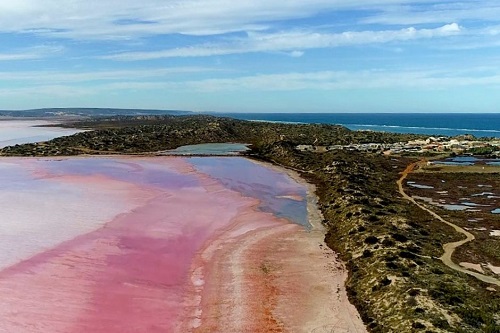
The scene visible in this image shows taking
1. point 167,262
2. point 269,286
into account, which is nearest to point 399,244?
point 269,286

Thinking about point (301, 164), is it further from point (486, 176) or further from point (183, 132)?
point (183, 132)

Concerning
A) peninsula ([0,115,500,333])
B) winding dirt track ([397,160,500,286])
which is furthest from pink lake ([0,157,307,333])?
winding dirt track ([397,160,500,286])

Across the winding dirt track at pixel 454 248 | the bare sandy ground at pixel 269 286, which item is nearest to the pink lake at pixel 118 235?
the bare sandy ground at pixel 269 286

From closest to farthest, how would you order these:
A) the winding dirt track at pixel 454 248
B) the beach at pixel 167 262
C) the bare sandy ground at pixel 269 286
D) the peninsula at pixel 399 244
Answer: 1. the peninsula at pixel 399 244
2. the bare sandy ground at pixel 269 286
3. the beach at pixel 167 262
4. the winding dirt track at pixel 454 248

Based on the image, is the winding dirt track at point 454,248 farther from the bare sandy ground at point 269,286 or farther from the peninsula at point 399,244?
the bare sandy ground at point 269,286

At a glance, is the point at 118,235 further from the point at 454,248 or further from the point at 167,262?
the point at 454,248

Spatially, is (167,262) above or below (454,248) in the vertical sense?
below
